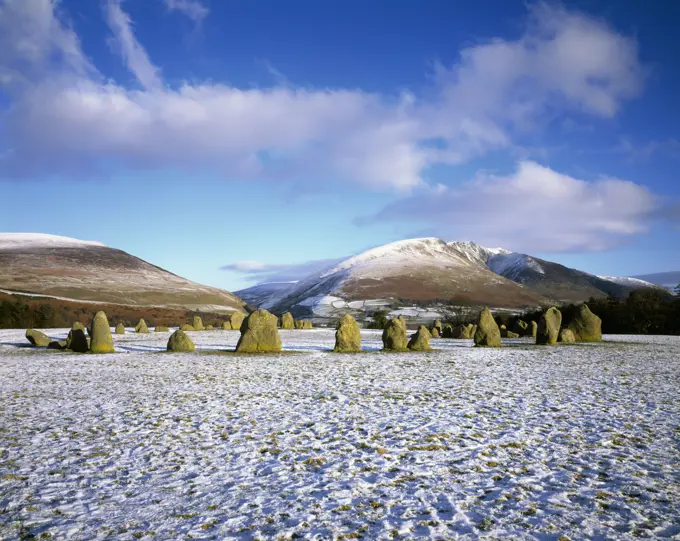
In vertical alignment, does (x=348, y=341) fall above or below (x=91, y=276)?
below

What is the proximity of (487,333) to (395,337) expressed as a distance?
26.5 feet

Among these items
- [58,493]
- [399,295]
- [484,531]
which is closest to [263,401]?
[58,493]

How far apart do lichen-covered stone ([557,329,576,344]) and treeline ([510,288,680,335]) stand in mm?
13508

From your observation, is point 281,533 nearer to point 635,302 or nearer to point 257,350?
point 257,350

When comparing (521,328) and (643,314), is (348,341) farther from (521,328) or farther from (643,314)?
(643,314)

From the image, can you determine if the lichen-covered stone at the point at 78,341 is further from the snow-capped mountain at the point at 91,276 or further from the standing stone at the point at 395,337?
the snow-capped mountain at the point at 91,276

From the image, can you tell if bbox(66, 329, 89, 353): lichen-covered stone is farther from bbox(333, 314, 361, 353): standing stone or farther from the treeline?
the treeline

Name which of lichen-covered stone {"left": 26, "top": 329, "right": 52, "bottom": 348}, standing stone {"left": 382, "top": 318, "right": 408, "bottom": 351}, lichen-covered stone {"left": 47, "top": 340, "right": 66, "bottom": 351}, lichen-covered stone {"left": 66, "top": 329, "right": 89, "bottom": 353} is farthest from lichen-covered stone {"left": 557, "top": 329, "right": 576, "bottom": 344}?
lichen-covered stone {"left": 26, "top": 329, "right": 52, "bottom": 348}

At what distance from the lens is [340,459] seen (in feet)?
25.7

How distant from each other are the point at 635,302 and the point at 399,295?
140 m

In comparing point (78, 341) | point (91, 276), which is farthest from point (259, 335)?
point (91, 276)

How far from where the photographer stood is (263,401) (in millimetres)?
12578

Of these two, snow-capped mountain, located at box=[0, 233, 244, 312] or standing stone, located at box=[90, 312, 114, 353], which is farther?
snow-capped mountain, located at box=[0, 233, 244, 312]

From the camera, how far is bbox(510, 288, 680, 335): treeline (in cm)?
4735
